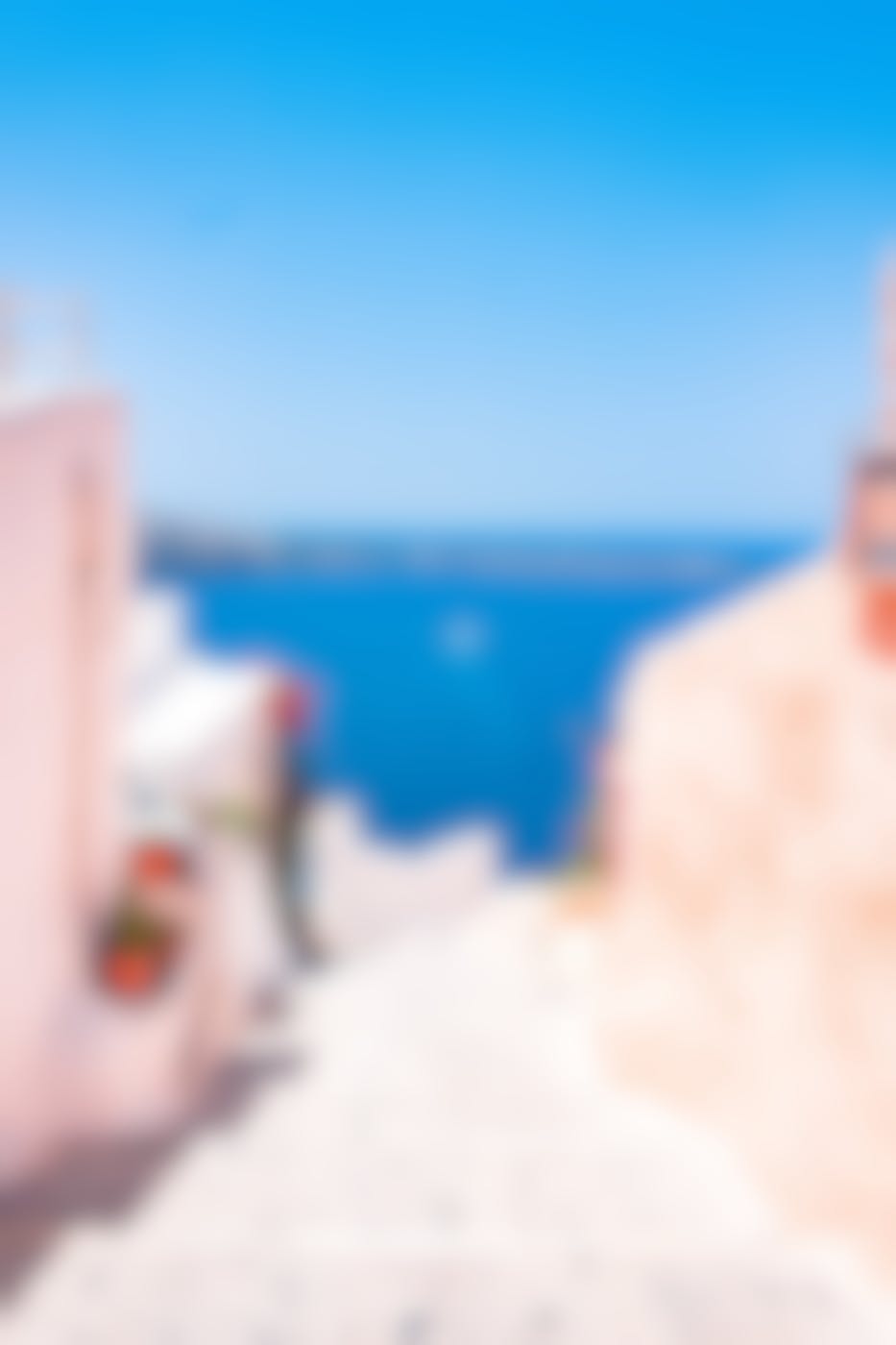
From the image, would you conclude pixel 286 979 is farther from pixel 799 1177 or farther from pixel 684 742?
pixel 799 1177

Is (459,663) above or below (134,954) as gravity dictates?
above

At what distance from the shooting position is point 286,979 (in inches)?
491

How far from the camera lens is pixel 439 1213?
21.7 feet

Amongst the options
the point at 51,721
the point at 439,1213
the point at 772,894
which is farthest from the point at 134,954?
the point at 772,894

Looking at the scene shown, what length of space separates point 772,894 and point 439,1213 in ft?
8.40

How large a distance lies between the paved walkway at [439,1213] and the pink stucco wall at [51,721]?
2.28 ft

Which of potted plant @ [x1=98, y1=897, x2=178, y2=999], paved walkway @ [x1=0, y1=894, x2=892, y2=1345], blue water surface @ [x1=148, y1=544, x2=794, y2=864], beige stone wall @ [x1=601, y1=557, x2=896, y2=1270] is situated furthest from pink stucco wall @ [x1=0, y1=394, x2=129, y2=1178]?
blue water surface @ [x1=148, y1=544, x2=794, y2=864]

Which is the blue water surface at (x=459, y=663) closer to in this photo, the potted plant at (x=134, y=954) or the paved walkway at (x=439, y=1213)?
the paved walkway at (x=439, y=1213)

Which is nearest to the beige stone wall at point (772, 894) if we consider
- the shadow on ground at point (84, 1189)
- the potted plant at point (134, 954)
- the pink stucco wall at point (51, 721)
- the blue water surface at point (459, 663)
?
the blue water surface at point (459, 663)

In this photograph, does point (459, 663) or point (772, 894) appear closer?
point (772, 894)

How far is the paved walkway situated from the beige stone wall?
1.06 feet

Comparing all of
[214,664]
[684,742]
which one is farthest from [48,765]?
[214,664]

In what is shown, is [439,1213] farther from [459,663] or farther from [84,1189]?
[459,663]

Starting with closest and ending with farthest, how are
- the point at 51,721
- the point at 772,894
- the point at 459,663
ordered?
the point at 51,721
the point at 772,894
the point at 459,663
